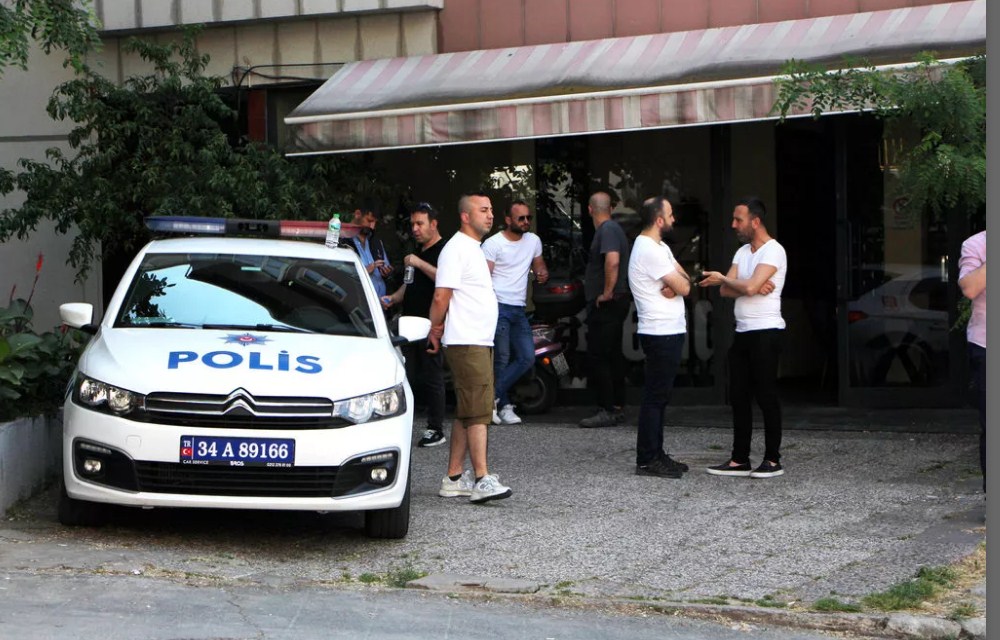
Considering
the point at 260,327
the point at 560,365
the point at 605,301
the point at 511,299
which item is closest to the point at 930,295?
the point at 605,301

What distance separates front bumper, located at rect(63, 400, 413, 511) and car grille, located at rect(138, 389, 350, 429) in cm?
4

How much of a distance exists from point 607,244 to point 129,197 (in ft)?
14.2

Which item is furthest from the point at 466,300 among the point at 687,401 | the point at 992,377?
the point at 992,377

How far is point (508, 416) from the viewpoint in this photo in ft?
41.1

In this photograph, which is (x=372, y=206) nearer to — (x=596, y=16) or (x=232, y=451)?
(x=596, y=16)

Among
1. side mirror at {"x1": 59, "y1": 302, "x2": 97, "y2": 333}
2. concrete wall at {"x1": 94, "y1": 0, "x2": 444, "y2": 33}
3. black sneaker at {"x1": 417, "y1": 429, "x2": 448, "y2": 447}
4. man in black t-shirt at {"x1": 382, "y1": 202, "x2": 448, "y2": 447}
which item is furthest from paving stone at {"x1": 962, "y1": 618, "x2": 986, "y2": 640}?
concrete wall at {"x1": 94, "y1": 0, "x2": 444, "y2": 33}

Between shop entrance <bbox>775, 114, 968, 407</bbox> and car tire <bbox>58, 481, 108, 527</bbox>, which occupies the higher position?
shop entrance <bbox>775, 114, 968, 407</bbox>

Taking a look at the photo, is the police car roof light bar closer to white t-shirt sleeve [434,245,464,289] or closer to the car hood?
white t-shirt sleeve [434,245,464,289]

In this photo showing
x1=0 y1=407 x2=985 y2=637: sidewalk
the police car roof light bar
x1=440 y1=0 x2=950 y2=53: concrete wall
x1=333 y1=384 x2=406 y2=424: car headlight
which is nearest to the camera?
x1=0 y1=407 x2=985 y2=637: sidewalk

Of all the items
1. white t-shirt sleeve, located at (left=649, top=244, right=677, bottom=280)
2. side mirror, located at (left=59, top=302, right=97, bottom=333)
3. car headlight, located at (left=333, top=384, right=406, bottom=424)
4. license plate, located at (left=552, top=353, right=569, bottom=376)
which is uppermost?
white t-shirt sleeve, located at (left=649, top=244, right=677, bottom=280)

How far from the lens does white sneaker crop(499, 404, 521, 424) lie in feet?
41.1

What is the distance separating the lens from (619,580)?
7.37 meters

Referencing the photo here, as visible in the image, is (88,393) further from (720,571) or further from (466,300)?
(720,571)

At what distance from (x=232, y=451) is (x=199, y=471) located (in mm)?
200
